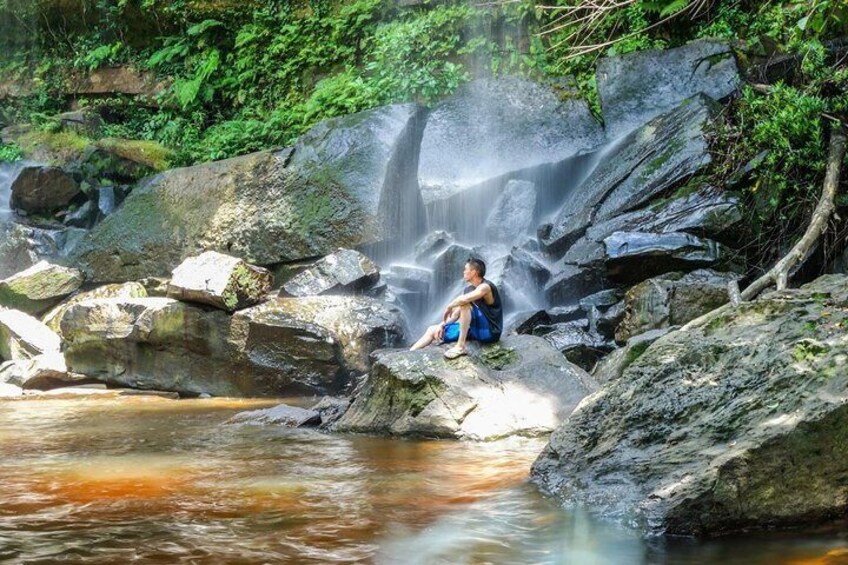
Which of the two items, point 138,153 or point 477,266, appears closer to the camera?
point 477,266

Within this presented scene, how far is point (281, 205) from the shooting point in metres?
13.5

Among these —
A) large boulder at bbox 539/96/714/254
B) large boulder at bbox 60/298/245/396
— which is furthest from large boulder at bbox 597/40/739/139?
large boulder at bbox 60/298/245/396

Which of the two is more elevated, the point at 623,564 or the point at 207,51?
the point at 207,51

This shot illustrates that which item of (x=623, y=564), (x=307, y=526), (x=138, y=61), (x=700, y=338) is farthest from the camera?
(x=138, y=61)

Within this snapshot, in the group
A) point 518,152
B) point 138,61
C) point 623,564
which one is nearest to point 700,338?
point 623,564

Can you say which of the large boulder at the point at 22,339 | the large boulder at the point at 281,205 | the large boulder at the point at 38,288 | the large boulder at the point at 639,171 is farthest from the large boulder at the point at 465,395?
the large boulder at the point at 38,288

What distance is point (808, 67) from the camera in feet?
30.8

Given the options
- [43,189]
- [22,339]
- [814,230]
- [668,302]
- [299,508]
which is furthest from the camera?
[43,189]

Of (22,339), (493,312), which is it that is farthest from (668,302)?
(22,339)

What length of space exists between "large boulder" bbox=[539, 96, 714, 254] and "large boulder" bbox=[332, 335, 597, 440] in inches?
152

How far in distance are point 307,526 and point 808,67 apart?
7942 millimetres

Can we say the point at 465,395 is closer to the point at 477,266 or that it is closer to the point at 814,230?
the point at 477,266

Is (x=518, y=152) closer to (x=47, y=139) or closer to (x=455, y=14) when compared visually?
(x=455, y=14)

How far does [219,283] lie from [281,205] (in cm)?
301
